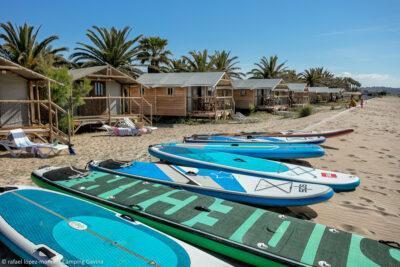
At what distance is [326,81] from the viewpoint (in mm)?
82188

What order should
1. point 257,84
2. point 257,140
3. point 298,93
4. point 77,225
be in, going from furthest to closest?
1. point 298,93
2. point 257,84
3. point 257,140
4. point 77,225

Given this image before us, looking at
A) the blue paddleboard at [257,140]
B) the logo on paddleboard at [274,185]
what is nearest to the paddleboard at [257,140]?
the blue paddleboard at [257,140]

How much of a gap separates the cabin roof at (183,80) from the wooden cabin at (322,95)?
35.1 meters

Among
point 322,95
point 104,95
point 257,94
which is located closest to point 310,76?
point 322,95

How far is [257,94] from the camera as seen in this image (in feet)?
119

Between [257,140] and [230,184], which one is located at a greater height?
[257,140]

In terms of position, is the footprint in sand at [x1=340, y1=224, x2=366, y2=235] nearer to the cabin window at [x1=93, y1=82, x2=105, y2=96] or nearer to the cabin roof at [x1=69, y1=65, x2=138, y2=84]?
the cabin roof at [x1=69, y1=65, x2=138, y2=84]

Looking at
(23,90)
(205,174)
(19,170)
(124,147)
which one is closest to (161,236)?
(205,174)

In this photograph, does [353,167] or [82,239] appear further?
[353,167]

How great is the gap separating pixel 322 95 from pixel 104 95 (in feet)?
189

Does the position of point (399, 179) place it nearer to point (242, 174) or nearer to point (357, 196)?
point (357, 196)

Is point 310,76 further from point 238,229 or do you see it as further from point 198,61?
point 238,229

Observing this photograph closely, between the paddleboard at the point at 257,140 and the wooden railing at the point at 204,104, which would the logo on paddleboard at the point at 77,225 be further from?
the wooden railing at the point at 204,104

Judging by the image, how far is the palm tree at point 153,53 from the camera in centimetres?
3369
